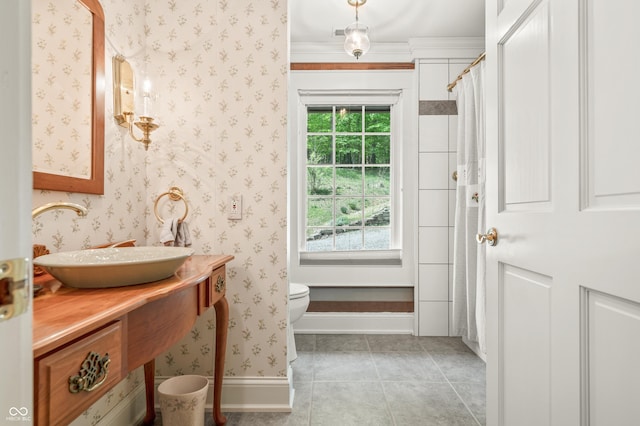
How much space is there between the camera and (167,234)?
1711mm

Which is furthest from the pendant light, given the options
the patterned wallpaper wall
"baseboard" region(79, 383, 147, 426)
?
"baseboard" region(79, 383, 147, 426)

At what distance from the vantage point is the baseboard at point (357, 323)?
3.00 metres

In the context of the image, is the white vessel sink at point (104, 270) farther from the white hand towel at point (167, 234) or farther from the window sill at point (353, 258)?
the window sill at point (353, 258)

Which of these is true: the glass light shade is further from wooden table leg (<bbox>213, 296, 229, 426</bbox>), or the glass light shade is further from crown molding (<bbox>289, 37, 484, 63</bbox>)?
wooden table leg (<bbox>213, 296, 229, 426</bbox>)

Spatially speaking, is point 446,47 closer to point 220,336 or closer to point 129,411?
point 220,336

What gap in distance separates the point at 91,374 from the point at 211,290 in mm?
713

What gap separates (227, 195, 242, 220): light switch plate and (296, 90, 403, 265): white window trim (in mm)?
1270

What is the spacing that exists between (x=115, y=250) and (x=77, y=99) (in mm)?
589

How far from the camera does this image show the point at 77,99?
4.36 ft

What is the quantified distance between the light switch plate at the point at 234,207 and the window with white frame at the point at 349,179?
138 centimetres

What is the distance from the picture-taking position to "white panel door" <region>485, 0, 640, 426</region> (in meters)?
0.70

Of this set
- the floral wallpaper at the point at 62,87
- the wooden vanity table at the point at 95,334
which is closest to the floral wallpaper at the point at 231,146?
the floral wallpaper at the point at 62,87

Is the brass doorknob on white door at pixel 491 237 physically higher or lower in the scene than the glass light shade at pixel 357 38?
lower

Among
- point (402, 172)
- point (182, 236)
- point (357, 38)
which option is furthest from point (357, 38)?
point (182, 236)
